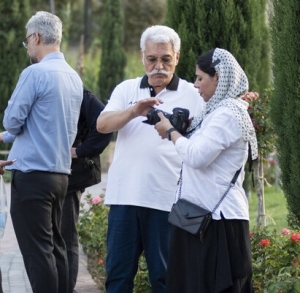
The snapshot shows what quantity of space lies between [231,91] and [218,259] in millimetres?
855

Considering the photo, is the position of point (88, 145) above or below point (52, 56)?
below

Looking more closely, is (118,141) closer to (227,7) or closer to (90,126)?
(90,126)

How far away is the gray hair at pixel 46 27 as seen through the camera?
5.73 meters

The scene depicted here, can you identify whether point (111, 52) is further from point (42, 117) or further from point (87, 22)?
point (42, 117)

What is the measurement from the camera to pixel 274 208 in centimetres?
1190

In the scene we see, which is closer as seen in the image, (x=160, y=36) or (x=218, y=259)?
(x=218, y=259)

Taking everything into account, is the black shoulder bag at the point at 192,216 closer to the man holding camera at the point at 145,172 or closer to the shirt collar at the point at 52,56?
the man holding camera at the point at 145,172

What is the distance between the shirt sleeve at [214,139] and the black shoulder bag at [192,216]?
0.20 m

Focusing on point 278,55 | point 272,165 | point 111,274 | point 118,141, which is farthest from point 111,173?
point 272,165

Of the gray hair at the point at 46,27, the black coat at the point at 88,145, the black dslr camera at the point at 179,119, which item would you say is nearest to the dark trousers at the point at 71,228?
the black coat at the point at 88,145

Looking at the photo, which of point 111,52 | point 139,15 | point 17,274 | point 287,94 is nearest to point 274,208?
point 17,274

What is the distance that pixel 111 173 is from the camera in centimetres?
557

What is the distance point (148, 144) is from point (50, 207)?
0.78 metres

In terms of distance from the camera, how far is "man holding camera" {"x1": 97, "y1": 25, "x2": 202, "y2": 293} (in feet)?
17.8
